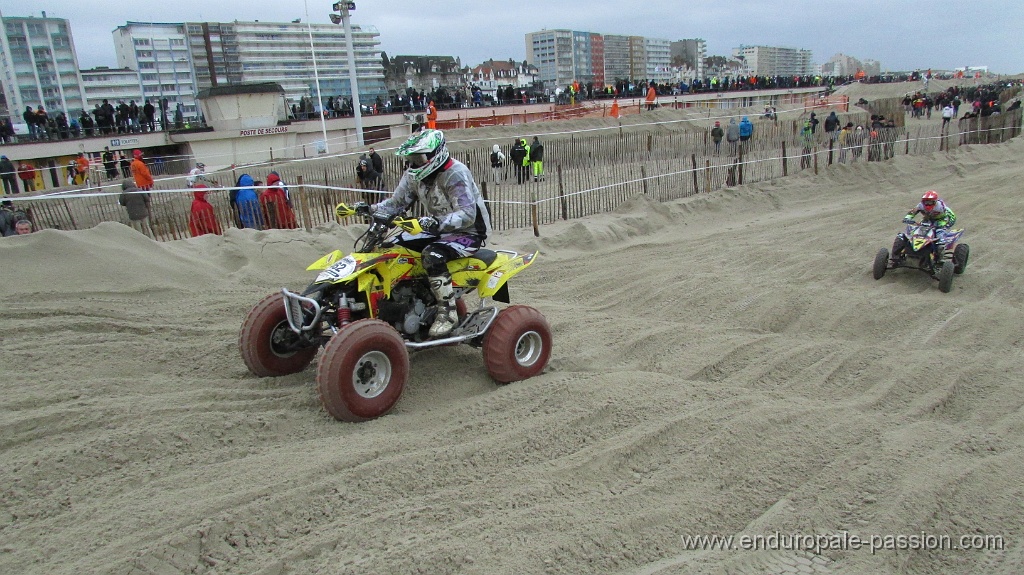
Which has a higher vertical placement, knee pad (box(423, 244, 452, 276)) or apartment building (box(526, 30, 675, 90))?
apartment building (box(526, 30, 675, 90))

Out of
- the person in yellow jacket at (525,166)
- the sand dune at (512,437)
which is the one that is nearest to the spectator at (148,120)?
the person in yellow jacket at (525,166)

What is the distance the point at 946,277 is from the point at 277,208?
9.72 metres

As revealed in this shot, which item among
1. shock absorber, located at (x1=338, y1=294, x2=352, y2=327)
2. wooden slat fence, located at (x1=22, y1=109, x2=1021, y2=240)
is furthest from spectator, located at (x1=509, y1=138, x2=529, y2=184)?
shock absorber, located at (x1=338, y1=294, x2=352, y2=327)

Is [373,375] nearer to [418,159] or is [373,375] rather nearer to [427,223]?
[427,223]

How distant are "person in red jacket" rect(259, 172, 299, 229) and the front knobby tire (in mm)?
9507

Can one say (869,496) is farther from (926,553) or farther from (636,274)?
(636,274)

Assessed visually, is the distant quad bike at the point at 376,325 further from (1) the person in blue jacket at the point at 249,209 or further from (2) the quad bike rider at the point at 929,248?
(2) the quad bike rider at the point at 929,248

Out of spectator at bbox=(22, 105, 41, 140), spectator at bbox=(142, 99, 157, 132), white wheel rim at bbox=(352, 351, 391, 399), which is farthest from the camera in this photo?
spectator at bbox=(142, 99, 157, 132)

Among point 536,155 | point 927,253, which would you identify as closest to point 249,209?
point 536,155

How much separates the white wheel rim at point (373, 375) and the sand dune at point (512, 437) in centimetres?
23

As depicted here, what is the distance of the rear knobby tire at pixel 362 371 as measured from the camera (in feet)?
13.3

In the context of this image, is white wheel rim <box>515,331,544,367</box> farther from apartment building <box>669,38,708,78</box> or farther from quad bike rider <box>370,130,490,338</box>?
apartment building <box>669,38,708,78</box>

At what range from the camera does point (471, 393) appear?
5.02 m

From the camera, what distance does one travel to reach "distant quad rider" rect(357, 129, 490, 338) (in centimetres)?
482
